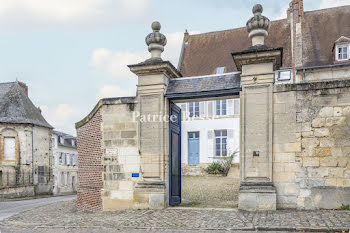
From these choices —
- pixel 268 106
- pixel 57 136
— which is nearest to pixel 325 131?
pixel 268 106

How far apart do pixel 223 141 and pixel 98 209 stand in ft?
44.3

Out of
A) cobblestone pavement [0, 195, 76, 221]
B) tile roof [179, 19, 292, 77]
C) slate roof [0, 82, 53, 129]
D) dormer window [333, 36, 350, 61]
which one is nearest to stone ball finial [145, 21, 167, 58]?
cobblestone pavement [0, 195, 76, 221]

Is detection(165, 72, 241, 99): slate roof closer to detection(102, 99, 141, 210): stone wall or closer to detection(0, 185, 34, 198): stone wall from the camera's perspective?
detection(102, 99, 141, 210): stone wall

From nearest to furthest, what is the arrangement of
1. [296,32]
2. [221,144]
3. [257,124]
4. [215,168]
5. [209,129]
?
[257,124] < [215,168] < [296,32] < [221,144] < [209,129]

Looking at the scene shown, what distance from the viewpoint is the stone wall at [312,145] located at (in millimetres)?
6727

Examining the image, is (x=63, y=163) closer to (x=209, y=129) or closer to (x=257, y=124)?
(x=209, y=129)

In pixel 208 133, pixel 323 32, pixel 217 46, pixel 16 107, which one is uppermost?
pixel 217 46

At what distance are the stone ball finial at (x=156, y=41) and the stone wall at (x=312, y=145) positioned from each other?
3.11m

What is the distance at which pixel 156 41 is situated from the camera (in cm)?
837

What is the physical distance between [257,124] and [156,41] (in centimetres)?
332

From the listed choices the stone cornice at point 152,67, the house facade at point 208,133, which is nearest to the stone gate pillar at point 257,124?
the stone cornice at point 152,67

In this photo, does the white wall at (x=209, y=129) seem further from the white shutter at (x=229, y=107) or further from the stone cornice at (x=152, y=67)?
the stone cornice at (x=152, y=67)

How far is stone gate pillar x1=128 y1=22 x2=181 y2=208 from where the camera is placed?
7824 mm

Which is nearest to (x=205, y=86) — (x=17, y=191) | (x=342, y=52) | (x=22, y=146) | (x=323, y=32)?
(x=342, y=52)
